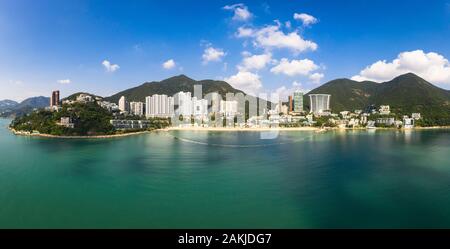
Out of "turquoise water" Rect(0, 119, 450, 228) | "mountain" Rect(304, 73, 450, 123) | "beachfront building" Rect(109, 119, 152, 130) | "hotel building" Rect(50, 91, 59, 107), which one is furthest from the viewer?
"mountain" Rect(304, 73, 450, 123)

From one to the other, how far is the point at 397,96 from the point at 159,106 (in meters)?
24.0

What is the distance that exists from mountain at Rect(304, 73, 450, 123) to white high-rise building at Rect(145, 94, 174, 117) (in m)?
17.5

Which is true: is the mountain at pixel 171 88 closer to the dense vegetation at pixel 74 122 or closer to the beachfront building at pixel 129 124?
the beachfront building at pixel 129 124

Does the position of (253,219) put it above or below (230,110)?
below

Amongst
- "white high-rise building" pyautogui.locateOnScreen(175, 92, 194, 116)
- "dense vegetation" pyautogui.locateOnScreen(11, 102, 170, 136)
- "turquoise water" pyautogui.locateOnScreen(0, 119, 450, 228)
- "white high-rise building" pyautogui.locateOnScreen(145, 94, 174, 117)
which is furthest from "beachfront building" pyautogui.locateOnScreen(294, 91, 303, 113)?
"turquoise water" pyautogui.locateOnScreen(0, 119, 450, 228)

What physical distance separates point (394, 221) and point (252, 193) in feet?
5.74

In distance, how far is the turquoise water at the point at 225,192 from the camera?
2980 millimetres

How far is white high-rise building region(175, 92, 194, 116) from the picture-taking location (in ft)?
65.0

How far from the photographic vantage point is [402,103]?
81.9ft

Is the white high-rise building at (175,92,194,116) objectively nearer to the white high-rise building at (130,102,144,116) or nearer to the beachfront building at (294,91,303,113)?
Answer: the white high-rise building at (130,102,144,116)

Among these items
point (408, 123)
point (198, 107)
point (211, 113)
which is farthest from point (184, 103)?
Result: point (408, 123)
